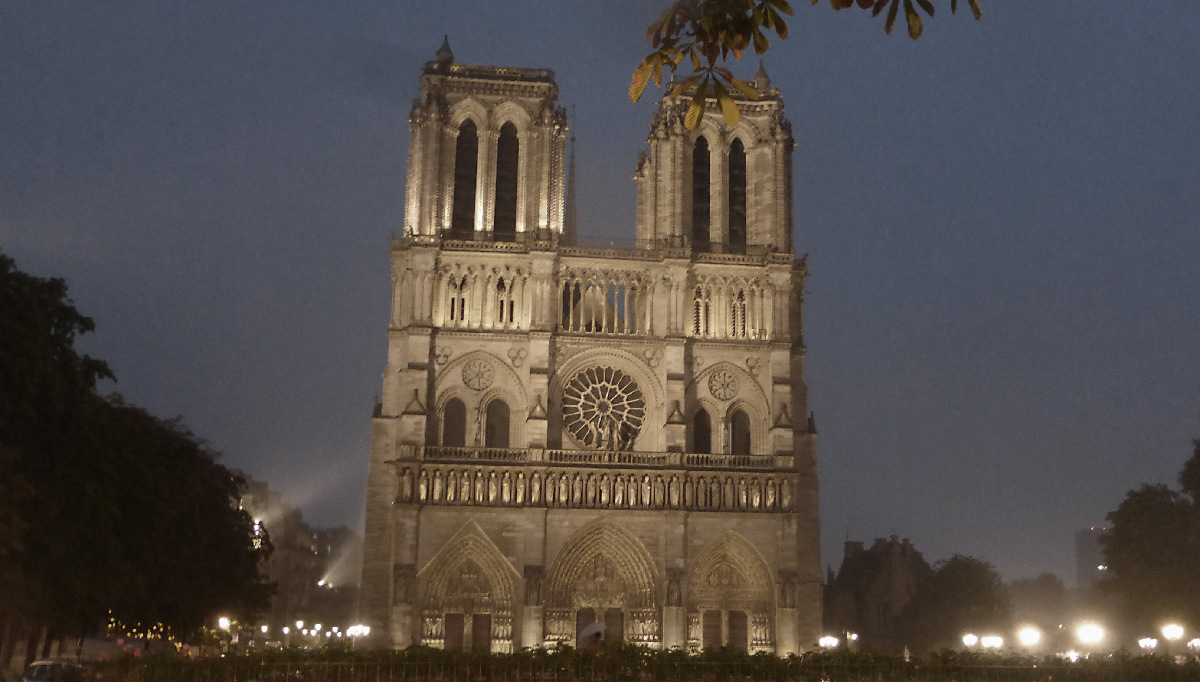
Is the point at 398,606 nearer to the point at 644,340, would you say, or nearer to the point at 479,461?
Result: the point at 479,461

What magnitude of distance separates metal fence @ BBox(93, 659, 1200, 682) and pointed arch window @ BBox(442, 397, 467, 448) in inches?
931

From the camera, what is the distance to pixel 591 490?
46312mm

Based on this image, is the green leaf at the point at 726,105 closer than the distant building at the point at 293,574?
Yes

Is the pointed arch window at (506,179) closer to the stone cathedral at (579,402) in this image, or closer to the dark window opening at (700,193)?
the stone cathedral at (579,402)

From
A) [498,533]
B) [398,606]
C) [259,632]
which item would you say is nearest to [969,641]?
[498,533]

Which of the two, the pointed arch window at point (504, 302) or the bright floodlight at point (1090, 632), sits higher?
the pointed arch window at point (504, 302)

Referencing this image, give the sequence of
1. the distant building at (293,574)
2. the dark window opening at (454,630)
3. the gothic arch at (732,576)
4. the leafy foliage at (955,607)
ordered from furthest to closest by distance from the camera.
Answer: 1. the distant building at (293,574)
2. the leafy foliage at (955,607)
3. the gothic arch at (732,576)
4. the dark window opening at (454,630)

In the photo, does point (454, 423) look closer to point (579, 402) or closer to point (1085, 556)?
point (579, 402)

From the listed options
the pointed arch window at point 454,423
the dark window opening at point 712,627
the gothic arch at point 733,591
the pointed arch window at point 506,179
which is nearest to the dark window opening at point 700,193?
the pointed arch window at point 506,179

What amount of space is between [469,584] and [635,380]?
31.2ft

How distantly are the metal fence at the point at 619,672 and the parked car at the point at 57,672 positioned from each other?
0.54 metres

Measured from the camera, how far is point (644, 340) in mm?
48438

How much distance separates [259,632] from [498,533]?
85.3 ft

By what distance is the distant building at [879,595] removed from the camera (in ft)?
211
